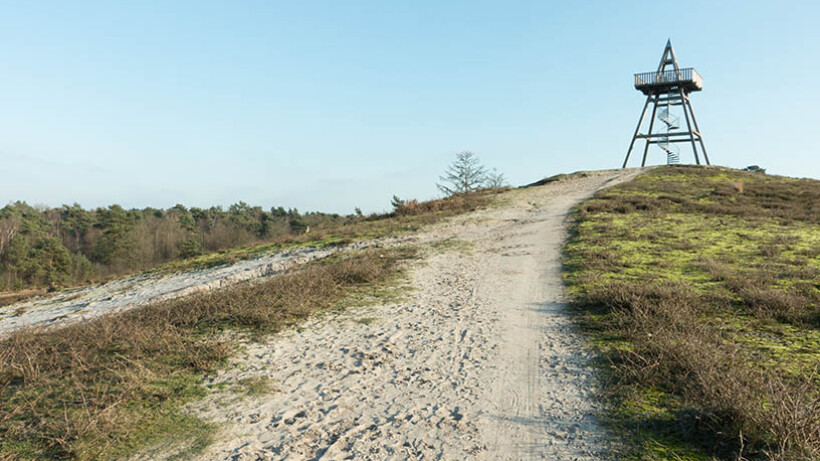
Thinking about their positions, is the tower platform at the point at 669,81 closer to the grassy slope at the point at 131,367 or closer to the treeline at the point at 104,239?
the treeline at the point at 104,239

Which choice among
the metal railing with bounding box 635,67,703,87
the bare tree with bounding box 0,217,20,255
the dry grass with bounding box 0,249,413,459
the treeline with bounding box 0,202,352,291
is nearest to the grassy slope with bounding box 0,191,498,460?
the dry grass with bounding box 0,249,413,459

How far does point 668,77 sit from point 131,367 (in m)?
45.5

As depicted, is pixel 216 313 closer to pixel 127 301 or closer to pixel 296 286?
pixel 296 286

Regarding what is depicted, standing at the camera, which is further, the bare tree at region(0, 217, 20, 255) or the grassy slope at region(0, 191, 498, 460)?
the bare tree at region(0, 217, 20, 255)

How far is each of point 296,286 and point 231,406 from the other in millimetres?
4388

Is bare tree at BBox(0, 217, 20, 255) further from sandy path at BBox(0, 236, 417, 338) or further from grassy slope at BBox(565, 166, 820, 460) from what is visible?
grassy slope at BBox(565, 166, 820, 460)

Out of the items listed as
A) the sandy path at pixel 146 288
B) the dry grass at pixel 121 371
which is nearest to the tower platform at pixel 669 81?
the sandy path at pixel 146 288

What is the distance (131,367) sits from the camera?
221 inches

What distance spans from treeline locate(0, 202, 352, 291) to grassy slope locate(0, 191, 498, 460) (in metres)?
16.9

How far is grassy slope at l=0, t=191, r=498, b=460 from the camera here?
4.28 meters

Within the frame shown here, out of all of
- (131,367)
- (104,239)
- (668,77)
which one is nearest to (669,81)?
(668,77)

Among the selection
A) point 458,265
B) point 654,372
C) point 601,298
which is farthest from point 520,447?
point 458,265

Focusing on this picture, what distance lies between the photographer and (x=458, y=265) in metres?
12.9

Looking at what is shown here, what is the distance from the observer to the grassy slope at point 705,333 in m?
3.77
